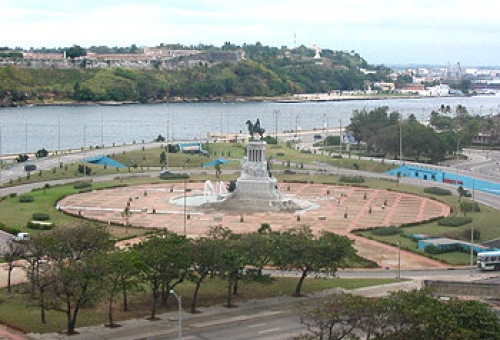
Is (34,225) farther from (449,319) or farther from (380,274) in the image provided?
(449,319)

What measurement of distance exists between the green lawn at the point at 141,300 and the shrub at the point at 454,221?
17.4 m

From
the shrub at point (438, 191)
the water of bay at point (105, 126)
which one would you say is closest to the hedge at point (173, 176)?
the shrub at point (438, 191)

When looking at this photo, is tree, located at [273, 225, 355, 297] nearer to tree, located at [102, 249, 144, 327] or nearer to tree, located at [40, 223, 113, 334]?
tree, located at [102, 249, 144, 327]

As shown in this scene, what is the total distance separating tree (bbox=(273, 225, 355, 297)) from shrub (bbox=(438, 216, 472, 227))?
21234 mm

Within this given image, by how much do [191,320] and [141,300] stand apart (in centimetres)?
407

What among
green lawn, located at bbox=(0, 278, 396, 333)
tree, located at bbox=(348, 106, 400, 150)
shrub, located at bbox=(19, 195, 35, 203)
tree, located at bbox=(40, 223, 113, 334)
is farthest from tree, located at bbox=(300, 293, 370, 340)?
tree, located at bbox=(348, 106, 400, 150)

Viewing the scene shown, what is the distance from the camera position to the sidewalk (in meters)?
35.2

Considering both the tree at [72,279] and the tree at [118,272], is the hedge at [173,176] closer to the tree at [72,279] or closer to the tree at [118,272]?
the tree at [72,279]

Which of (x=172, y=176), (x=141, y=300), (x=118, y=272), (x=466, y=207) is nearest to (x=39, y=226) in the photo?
(x=141, y=300)

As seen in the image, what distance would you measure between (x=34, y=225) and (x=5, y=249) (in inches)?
338

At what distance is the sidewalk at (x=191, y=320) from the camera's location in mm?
35250

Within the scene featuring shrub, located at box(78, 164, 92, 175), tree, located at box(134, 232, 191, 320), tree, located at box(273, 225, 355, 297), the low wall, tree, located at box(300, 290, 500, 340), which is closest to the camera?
tree, located at box(300, 290, 500, 340)

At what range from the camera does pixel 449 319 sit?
29828 mm

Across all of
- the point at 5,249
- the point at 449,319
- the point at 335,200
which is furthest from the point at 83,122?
the point at 449,319
